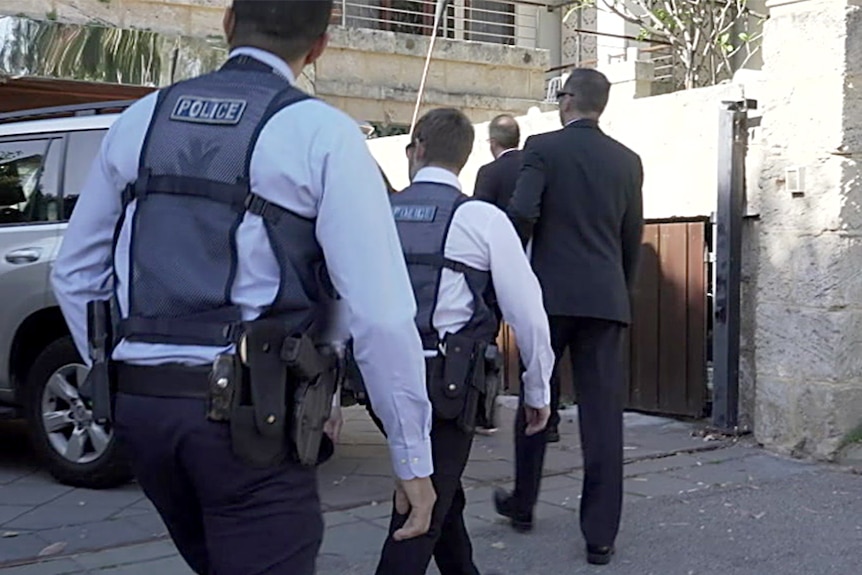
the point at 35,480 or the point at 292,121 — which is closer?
the point at 292,121

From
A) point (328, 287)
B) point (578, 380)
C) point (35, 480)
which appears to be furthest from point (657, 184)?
point (328, 287)

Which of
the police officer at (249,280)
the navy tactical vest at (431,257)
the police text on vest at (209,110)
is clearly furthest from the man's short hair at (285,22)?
the navy tactical vest at (431,257)

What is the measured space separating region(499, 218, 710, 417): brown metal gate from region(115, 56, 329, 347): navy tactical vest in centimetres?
563

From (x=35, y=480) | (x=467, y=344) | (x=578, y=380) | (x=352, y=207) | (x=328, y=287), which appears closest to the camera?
(x=352, y=207)

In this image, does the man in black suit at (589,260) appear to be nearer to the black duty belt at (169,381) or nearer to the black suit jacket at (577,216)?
the black suit jacket at (577,216)

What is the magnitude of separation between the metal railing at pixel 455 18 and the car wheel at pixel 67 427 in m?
10.4

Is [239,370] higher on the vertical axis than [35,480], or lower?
higher

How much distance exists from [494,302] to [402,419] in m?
1.43

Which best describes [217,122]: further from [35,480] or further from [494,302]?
[35,480]

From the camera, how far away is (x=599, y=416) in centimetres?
487

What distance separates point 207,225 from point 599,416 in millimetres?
2744

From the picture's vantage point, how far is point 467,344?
147 inches

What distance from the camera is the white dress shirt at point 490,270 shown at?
374 centimetres

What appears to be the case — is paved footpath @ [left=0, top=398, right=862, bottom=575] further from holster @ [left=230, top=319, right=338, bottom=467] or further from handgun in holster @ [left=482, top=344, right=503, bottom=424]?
holster @ [left=230, top=319, right=338, bottom=467]
